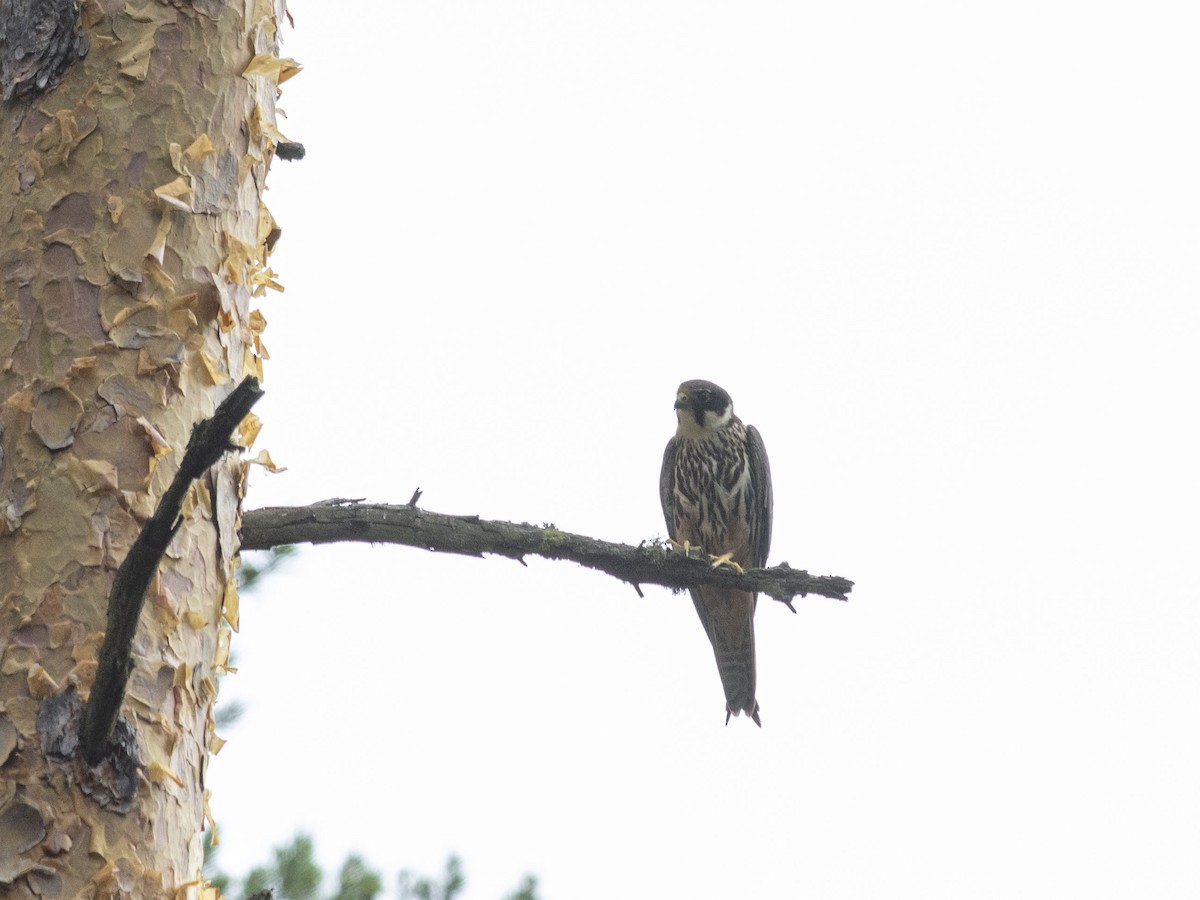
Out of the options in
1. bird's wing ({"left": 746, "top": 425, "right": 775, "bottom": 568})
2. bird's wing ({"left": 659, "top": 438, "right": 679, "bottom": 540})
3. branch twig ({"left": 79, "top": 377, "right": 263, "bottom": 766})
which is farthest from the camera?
bird's wing ({"left": 659, "top": 438, "right": 679, "bottom": 540})

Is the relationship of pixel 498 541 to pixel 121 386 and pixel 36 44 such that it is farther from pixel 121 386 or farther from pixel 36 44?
pixel 36 44

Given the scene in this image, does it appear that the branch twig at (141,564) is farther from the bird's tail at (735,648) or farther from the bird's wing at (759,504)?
the bird's wing at (759,504)

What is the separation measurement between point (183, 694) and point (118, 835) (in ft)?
0.85

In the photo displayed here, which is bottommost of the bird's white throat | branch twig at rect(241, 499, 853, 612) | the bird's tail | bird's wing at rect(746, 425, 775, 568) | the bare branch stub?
branch twig at rect(241, 499, 853, 612)

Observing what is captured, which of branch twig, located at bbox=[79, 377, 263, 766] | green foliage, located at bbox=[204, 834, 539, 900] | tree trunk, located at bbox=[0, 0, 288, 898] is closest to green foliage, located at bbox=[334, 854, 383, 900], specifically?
green foliage, located at bbox=[204, 834, 539, 900]

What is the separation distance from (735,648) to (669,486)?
3.16ft

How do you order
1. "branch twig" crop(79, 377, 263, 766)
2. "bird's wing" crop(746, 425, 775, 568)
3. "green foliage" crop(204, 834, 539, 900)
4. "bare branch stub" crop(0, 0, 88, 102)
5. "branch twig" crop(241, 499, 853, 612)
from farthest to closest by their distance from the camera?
"bird's wing" crop(746, 425, 775, 568) < "green foliage" crop(204, 834, 539, 900) < "branch twig" crop(241, 499, 853, 612) < "bare branch stub" crop(0, 0, 88, 102) < "branch twig" crop(79, 377, 263, 766)

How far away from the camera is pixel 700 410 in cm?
707

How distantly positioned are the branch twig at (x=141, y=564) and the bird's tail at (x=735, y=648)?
5.21 m

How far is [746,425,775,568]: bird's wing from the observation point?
23.0 ft

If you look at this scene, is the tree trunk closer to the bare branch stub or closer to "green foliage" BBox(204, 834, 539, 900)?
the bare branch stub

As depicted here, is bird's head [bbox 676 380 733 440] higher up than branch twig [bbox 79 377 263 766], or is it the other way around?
bird's head [bbox 676 380 733 440]

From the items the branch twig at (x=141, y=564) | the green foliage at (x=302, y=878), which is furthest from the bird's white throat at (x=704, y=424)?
the branch twig at (x=141, y=564)

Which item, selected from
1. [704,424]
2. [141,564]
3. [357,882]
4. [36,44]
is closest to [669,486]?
[704,424]
